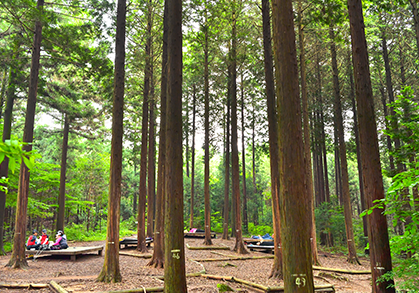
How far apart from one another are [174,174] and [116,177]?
3.14 metres

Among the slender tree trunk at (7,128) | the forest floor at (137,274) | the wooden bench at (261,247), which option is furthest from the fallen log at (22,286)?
the wooden bench at (261,247)

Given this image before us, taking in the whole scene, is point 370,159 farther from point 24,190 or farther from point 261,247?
point 261,247

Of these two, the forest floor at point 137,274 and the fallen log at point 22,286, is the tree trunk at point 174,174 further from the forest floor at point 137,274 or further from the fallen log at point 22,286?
the fallen log at point 22,286

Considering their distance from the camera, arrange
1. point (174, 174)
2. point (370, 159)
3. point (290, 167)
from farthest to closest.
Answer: point (174, 174) → point (370, 159) → point (290, 167)

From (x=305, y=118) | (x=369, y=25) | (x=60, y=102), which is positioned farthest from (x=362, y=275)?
(x=60, y=102)

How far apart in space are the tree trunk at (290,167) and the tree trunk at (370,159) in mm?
2365

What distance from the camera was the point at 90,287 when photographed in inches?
281

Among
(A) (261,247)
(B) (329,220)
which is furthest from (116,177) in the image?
(B) (329,220)

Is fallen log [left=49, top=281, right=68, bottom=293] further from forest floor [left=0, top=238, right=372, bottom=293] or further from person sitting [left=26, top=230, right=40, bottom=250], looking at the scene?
person sitting [left=26, top=230, right=40, bottom=250]

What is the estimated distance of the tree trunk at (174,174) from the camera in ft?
18.8

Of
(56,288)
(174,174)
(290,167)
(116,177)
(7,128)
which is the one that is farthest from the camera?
(7,128)

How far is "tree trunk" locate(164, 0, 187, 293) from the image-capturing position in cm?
573

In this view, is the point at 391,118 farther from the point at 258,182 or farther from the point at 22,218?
the point at 258,182

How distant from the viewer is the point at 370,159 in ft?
19.2
